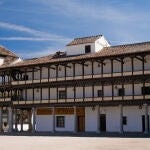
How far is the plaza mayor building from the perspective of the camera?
163 feet

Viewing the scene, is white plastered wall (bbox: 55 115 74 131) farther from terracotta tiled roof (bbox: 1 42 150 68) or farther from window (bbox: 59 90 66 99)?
terracotta tiled roof (bbox: 1 42 150 68)

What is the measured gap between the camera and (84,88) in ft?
177

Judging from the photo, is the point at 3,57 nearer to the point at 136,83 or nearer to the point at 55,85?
the point at 55,85

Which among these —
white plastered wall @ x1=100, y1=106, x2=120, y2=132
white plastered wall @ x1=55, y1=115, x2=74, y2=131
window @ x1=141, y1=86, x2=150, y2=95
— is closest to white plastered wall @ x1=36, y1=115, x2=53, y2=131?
white plastered wall @ x1=55, y1=115, x2=74, y2=131

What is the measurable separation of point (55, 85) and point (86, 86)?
446 centimetres

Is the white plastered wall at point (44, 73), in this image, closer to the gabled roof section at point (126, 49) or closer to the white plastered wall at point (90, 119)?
the white plastered wall at point (90, 119)

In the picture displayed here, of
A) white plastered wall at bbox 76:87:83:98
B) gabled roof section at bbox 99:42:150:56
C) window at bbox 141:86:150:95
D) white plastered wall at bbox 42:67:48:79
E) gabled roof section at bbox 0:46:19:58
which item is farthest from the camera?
gabled roof section at bbox 0:46:19:58

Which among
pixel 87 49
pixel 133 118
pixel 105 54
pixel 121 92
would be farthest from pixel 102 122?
pixel 87 49

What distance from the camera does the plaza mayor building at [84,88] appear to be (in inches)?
1952

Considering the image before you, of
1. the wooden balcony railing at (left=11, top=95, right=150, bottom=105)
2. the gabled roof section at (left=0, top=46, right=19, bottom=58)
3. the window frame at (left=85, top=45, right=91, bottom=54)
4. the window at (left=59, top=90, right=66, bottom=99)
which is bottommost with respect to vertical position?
the wooden balcony railing at (left=11, top=95, right=150, bottom=105)

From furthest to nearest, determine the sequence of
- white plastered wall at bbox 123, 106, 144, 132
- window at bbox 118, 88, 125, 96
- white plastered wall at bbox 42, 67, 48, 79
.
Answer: white plastered wall at bbox 42, 67, 48, 79 < window at bbox 118, 88, 125, 96 < white plastered wall at bbox 123, 106, 144, 132

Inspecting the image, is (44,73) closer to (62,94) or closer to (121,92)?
(62,94)

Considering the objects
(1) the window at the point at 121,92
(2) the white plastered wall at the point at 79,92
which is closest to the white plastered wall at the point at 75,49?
(2) the white plastered wall at the point at 79,92

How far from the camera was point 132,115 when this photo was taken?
51.1m
